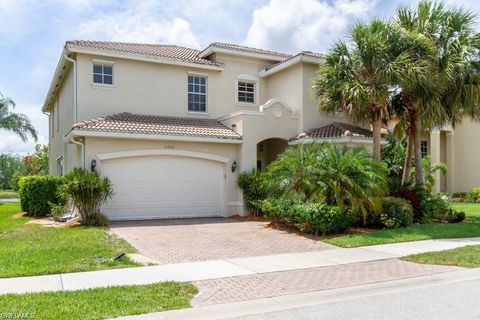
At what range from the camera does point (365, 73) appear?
16219mm

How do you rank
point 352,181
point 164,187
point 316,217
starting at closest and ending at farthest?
point 316,217 < point 352,181 < point 164,187

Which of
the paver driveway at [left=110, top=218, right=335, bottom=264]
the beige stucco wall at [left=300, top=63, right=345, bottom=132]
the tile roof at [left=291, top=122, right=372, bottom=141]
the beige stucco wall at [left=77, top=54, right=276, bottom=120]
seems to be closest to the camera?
the paver driveway at [left=110, top=218, right=335, bottom=264]

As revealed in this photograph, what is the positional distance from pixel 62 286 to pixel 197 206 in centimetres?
1119

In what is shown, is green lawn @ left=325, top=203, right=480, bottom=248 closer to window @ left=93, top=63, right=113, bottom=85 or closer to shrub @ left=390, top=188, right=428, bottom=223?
shrub @ left=390, top=188, right=428, bottom=223

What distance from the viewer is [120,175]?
680 inches

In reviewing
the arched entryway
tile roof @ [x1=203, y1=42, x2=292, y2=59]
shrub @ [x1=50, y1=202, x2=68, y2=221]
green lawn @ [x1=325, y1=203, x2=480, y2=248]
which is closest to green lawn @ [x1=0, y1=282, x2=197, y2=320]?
green lawn @ [x1=325, y1=203, x2=480, y2=248]

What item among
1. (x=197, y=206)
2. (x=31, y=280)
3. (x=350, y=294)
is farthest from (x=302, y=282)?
(x=197, y=206)

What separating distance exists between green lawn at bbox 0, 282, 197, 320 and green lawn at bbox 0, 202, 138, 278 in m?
1.81

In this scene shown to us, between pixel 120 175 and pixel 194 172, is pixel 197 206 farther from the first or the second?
pixel 120 175

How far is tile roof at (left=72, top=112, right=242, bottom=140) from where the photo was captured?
17.0m

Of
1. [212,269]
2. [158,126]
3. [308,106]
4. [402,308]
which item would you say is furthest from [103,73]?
[402,308]

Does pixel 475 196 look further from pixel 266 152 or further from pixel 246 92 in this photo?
pixel 246 92

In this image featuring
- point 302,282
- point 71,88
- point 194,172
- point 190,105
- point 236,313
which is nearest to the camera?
point 236,313

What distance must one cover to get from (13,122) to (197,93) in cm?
1518
